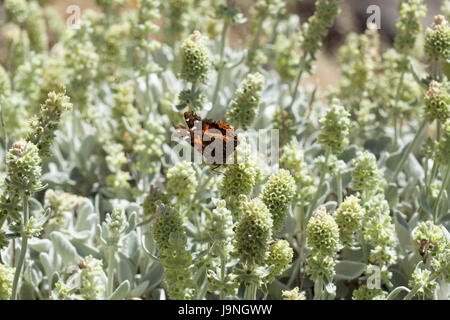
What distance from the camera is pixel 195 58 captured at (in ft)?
7.59

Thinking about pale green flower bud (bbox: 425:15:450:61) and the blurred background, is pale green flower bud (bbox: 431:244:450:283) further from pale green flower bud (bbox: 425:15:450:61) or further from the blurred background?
the blurred background

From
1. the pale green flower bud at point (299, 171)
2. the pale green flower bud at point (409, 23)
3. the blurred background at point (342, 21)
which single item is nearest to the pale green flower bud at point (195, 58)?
the pale green flower bud at point (299, 171)

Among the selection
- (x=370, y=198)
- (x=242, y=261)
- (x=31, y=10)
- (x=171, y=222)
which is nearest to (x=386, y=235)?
(x=370, y=198)

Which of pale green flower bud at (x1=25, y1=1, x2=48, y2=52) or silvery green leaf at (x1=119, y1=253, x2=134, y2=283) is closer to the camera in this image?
silvery green leaf at (x1=119, y1=253, x2=134, y2=283)

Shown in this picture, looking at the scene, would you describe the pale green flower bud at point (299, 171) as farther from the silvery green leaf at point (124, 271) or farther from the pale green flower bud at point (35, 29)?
the pale green flower bud at point (35, 29)

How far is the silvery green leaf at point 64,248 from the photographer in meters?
2.46

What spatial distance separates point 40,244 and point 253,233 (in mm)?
1206

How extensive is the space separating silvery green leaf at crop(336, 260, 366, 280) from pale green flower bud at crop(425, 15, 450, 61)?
96 cm

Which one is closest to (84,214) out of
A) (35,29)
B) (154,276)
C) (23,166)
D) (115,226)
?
(154,276)

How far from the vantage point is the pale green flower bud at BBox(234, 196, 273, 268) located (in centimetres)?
174

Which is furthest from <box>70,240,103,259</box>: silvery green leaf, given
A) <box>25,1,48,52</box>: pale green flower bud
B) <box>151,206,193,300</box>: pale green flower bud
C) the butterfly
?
<box>25,1,48,52</box>: pale green flower bud

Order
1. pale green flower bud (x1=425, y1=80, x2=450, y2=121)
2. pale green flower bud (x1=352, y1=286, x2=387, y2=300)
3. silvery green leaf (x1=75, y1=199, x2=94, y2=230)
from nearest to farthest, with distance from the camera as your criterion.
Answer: pale green flower bud (x1=352, y1=286, x2=387, y2=300)
pale green flower bud (x1=425, y1=80, x2=450, y2=121)
silvery green leaf (x1=75, y1=199, x2=94, y2=230)
